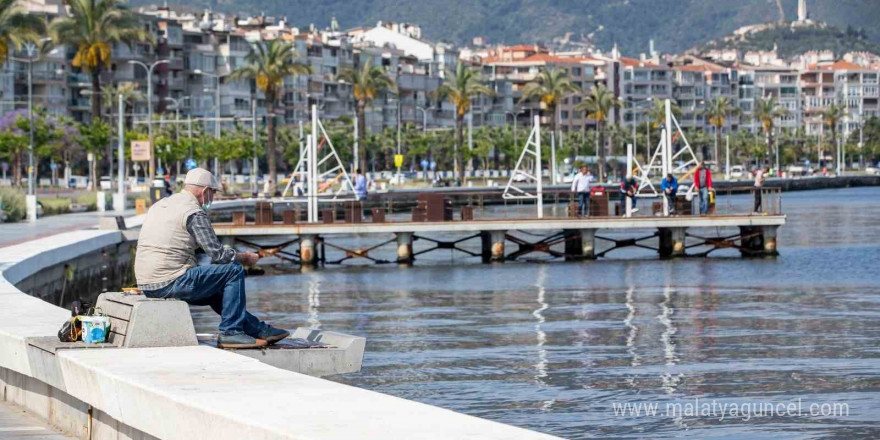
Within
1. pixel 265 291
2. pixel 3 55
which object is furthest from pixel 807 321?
pixel 3 55

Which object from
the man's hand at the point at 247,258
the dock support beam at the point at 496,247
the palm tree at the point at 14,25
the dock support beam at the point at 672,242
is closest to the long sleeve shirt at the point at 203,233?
the man's hand at the point at 247,258

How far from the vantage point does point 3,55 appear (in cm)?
6881

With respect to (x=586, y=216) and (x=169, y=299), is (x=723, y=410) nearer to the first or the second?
(x=169, y=299)

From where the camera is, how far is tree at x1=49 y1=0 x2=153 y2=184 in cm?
8094

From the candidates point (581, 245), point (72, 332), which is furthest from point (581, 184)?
point (72, 332)

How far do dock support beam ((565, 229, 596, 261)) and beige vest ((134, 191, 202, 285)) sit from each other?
34.3 meters

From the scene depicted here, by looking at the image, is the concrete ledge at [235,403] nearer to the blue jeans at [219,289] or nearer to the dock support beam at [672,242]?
the blue jeans at [219,289]

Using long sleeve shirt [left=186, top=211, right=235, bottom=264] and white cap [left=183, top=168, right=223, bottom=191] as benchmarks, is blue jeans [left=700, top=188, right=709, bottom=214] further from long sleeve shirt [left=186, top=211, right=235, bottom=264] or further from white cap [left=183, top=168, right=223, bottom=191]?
long sleeve shirt [left=186, top=211, right=235, bottom=264]

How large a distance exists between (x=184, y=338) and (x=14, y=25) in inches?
2353

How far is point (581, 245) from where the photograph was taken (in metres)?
46.3

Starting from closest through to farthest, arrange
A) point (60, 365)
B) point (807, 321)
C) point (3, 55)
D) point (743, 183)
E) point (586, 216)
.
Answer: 1. point (60, 365)
2. point (807, 321)
3. point (586, 216)
4. point (3, 55)
5. point (743, 183)

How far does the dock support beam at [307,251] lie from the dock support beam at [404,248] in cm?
251

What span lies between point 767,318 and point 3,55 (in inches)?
1995

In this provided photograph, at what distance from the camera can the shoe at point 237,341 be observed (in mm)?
11961
